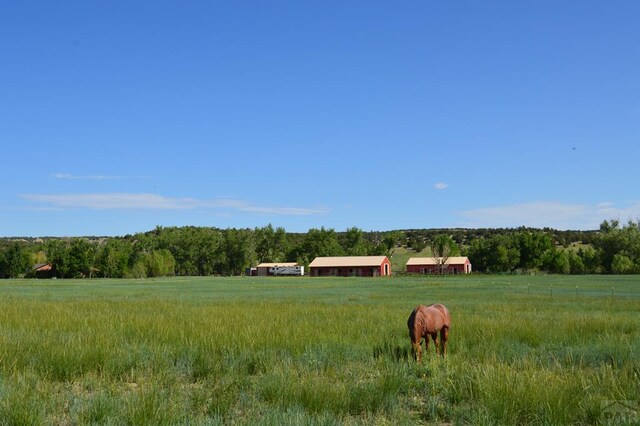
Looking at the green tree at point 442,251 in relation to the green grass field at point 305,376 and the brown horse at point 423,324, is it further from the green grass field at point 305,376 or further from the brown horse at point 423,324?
the brown horse at point 423,324

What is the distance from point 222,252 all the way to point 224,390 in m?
147

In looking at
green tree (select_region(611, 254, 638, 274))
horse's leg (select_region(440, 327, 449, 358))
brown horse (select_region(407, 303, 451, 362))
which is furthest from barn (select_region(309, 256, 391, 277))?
brown horse (select_region(407, 303, 451, 362))

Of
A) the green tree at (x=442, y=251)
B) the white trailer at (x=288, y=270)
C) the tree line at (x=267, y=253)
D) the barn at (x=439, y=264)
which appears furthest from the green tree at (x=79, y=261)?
the green tree at (x=442, y=251)

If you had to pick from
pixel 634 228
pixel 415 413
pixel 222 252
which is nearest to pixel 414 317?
pixel 415 413

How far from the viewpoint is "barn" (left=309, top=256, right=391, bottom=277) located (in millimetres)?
130875

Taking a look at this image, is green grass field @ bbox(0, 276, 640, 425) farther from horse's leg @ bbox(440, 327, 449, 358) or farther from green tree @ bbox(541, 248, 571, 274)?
green tree @ bbox(541, 248, 571, 274)

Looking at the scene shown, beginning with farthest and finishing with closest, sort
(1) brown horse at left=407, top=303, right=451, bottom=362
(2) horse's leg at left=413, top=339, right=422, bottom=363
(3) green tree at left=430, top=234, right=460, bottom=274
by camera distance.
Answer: (3) green tree at left=430, top=234, right=460, bottom=274 < (1) brown horse at left=407, top=303, right=451, bottom=362 < (2) horse's leg at left=413, top=339, right=422, bottom=363

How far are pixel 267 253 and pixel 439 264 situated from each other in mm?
56758

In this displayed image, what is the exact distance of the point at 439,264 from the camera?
13288 cm

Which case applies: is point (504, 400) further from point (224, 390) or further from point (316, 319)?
point (316, 319)

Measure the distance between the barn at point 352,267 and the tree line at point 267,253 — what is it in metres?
13.7

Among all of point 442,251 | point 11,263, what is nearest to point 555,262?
point 442,251

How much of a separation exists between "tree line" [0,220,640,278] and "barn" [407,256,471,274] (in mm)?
2315

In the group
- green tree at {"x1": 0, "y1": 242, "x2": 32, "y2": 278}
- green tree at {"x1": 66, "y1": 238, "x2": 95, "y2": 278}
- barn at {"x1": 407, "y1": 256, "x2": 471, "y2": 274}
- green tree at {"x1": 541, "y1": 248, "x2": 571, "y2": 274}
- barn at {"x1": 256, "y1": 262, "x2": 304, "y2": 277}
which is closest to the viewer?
green tree at {"x1": 541, "y1": 248, "x2": 571, "y2": 274}
